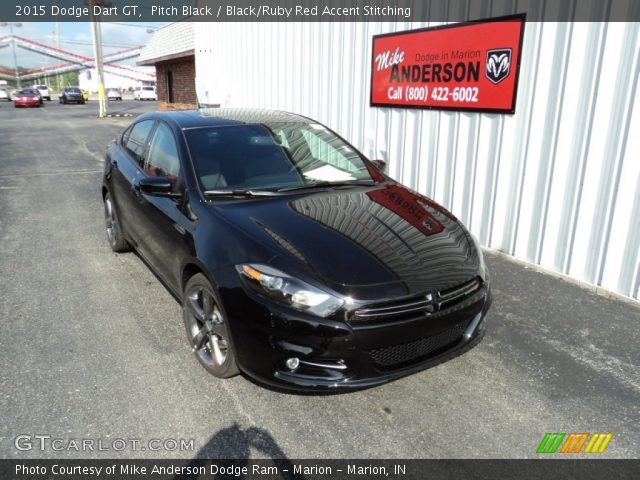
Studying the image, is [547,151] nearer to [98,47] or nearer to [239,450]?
[239,450]

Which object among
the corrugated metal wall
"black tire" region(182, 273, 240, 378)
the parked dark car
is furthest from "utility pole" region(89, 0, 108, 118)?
"black tire" region(182, 273, 240, 378)

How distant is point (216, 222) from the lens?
3145 mm

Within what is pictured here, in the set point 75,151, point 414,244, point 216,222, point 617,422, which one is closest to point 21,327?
point 216,222

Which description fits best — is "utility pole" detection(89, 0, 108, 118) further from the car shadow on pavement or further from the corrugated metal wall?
the car shadow on pavement

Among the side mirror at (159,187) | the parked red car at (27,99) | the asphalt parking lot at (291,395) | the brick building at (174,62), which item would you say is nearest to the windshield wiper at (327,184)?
the side mirror at (159,187)

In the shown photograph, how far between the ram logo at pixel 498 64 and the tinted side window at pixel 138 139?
3623mm

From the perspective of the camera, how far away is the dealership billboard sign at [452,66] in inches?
208

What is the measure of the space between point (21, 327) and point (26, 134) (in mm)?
17772

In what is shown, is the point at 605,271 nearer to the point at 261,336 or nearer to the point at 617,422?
the point at 617,422

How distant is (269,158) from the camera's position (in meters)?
3.92

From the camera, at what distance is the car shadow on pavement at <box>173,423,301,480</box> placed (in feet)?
8.07

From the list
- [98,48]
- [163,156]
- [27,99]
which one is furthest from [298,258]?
[27,99]

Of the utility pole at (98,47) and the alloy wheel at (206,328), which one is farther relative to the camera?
the utility pole at (98,47)

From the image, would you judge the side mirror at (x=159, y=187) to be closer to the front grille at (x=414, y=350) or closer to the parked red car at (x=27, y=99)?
the front grille at (x=414, y=350)
